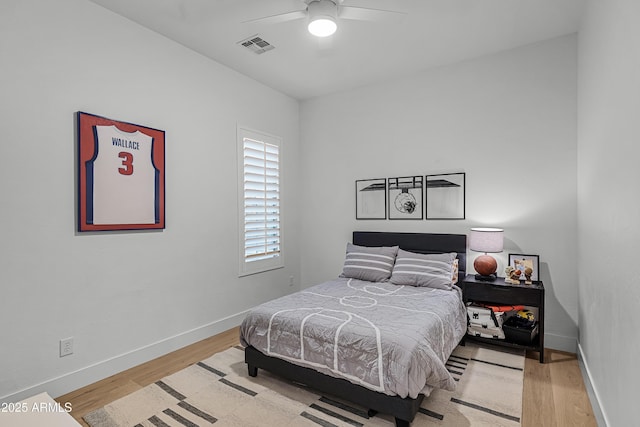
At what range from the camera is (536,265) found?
325 centimetres

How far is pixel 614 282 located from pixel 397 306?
1.37 metres

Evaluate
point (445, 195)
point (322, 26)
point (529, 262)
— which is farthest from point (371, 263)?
point (322, 26)

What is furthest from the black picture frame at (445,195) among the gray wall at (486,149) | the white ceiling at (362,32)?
the white ceiling at (362,32)

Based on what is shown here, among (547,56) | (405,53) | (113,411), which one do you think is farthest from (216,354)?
(547,56)

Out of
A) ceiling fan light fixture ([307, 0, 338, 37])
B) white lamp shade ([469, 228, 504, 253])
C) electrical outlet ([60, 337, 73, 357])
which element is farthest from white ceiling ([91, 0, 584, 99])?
electrical outlet ([60, 337, 73, 357])

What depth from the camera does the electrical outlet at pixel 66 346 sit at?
8.09 feet

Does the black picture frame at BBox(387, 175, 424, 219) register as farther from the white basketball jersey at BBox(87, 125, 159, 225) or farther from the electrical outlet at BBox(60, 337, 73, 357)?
the electrical outlet at BBox(60, 337, 73, 357)

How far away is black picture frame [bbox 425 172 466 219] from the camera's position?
371 cm

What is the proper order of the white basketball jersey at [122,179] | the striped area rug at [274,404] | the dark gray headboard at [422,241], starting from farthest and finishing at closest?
the dark gray headboard at [422,241], the white basketball jersey at [122,179], the striped area rug at [274,404]

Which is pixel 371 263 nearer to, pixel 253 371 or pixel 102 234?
pixel 253 371

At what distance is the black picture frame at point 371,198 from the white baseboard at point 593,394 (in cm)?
228

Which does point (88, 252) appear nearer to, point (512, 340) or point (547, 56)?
point (512, 340)

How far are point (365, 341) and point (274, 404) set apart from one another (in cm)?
79

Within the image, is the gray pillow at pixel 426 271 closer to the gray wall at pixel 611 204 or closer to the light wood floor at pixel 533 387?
the light wood floor at pixel 533 387
